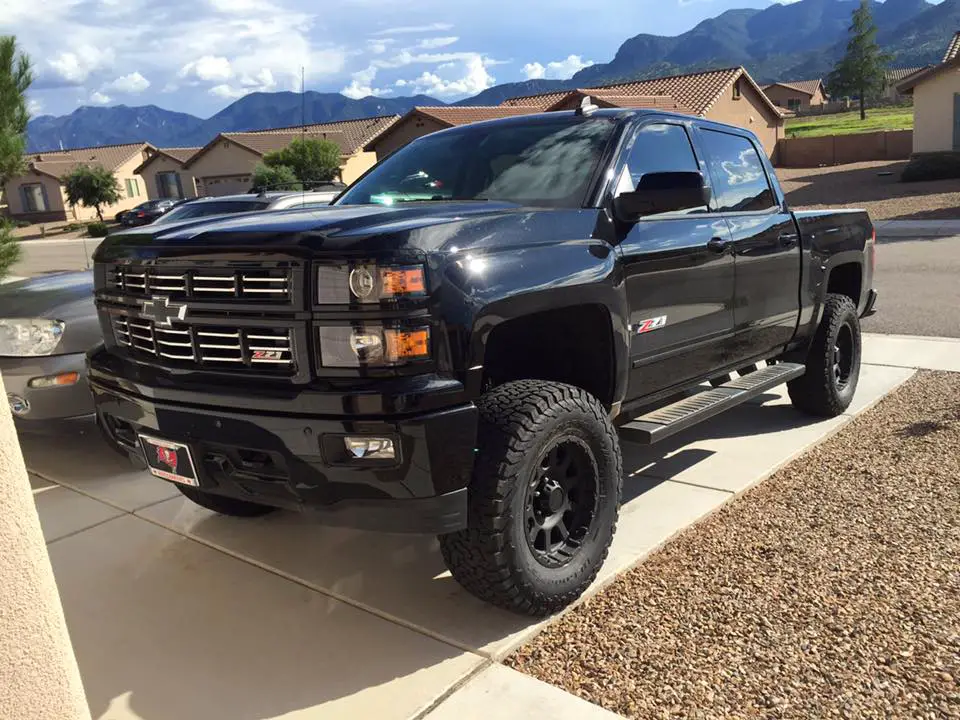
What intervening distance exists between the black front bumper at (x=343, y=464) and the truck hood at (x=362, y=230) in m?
0.58

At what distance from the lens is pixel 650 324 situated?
155 inches

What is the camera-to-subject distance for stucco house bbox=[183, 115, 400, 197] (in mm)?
49000

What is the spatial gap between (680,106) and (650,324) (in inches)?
1485

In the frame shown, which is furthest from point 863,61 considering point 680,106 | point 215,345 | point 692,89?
point 215,345

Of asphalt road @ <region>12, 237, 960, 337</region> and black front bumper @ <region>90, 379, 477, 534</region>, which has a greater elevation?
black front bumper @ <region>90, 379, 477, 534</region>

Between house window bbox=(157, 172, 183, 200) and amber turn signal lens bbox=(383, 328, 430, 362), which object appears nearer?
amber turn signal lens bbox=(383, 328, 430, 362)

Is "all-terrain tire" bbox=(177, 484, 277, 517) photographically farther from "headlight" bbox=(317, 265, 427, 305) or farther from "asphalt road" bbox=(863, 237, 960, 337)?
"asphalt road" bbox=(863, 237, 960, 337)

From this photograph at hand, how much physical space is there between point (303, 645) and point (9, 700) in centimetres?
150

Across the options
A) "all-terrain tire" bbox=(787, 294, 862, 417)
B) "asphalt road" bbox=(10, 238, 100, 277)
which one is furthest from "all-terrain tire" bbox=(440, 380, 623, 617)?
"asphalt road" bbox=(10, 238, 100, 277)

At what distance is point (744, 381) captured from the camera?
5004 mm

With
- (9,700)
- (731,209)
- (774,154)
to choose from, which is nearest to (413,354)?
(9,700)

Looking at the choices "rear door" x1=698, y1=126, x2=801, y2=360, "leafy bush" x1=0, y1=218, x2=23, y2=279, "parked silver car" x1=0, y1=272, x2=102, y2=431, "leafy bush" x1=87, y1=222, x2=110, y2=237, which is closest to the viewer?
"rear door" x1=698, y1=126, x2=801, y2=360

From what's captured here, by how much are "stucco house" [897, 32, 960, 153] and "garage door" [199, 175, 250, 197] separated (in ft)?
118

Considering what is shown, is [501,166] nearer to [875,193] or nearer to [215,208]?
[215,208]
